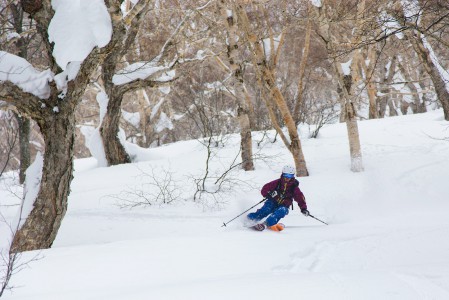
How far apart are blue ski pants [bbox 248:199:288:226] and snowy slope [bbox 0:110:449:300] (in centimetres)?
33

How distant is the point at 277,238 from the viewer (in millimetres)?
5312

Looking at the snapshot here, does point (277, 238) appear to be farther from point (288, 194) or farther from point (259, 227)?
point (288, 194)

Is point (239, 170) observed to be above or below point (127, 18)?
below

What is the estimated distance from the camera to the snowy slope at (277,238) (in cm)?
324

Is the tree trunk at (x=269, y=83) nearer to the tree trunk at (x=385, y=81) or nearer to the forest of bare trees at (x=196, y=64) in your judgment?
the forest of bare trees at (x=196, y=64)

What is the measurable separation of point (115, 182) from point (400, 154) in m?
7.29

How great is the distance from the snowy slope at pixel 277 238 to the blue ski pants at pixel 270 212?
33 centimetres

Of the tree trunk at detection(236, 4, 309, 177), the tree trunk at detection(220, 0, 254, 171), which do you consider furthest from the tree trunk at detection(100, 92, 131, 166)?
the tree trunk at detection(236, 4, 309, 177)

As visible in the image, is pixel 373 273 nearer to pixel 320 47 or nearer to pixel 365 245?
pixel 365 245

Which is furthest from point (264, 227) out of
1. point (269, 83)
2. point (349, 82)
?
point (349, 82)

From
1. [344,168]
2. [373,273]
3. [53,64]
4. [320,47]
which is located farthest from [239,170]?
[320,47]

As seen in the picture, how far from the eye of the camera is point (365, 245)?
16.6 feet

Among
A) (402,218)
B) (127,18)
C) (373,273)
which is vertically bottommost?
(402,218)

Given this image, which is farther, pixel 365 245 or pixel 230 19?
pixel 230 19
